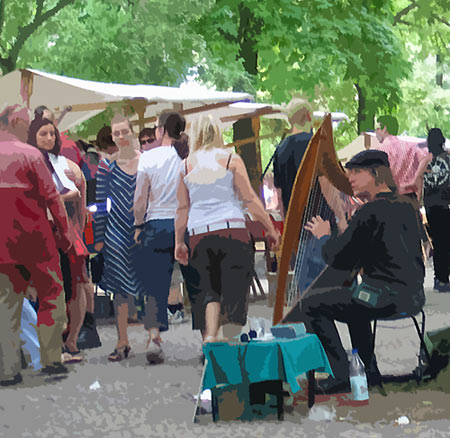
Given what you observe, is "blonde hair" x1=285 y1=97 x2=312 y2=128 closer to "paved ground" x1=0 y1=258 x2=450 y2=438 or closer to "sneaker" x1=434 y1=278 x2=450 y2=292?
"paved ground" x1=0 y1=258 x2=450 y2=438

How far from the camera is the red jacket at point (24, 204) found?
8086 mm

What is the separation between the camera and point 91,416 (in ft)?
22.3

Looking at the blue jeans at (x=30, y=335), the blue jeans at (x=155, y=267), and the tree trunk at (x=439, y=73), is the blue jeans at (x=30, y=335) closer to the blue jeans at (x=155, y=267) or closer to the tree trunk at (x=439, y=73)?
the blue jeans at (x=155, y=267)

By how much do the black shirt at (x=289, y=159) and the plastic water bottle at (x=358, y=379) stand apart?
2.70 meters

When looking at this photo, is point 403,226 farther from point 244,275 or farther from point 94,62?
point 94,62

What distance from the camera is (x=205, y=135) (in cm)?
776

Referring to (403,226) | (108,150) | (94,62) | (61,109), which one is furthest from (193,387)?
(94,62)

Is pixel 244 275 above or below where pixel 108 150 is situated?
below

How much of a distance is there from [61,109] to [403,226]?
7903 mm

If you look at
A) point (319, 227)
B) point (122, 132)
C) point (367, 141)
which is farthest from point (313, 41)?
point (319, 227)

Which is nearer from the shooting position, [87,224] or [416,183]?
[87,224]

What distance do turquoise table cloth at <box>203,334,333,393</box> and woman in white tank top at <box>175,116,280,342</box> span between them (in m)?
1.30

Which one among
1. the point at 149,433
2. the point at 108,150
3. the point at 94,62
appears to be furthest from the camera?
the point at 94,62

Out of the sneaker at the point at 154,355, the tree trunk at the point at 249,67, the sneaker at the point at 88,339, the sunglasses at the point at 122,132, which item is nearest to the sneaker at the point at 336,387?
the sneaker at the point at 154,355
